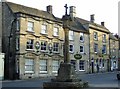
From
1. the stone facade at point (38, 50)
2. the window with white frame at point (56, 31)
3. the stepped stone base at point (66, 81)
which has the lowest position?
the stepped stone base at point (66, 81)

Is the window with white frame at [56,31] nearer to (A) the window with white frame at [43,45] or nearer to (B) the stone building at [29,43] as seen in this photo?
(B) the stone building at [29,43]

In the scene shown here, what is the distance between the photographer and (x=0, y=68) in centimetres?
3881

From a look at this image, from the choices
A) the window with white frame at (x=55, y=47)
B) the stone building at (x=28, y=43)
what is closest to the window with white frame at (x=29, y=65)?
the stone building at (x=28, y=43)

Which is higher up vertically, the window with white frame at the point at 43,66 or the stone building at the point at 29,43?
the stone building at the point at 29,43

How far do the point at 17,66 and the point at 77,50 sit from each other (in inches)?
628

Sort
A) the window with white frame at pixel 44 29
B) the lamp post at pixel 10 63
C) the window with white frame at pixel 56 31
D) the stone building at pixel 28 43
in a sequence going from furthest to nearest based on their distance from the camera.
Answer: the window with white frame at pixel 56 31
the window with white frame at pixel 44 29
the lamp post at pixel 10 63
the stone building at pixel 28 43

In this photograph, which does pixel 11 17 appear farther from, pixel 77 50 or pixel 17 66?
pixel 77 50

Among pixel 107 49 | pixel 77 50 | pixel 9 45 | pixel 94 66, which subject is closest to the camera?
pixel 9 45

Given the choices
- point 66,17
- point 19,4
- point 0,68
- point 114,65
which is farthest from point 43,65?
point 114,65

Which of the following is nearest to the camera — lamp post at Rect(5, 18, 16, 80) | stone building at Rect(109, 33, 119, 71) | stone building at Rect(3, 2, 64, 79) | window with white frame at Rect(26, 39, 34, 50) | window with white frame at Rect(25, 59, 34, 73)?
stone building at Rect(3, 2, 64, 79)

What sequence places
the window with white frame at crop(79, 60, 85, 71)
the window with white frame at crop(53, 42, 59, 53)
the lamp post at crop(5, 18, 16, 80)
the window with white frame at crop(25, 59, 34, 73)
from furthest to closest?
the window with white frame at crop(79, 60, 85, 71) → the window with white frame at crop(53, 42, 59, 53) → the lamp post at crop(5, 18, 16, 80) → the window with white frame at crop(25, 59, 34, 73)

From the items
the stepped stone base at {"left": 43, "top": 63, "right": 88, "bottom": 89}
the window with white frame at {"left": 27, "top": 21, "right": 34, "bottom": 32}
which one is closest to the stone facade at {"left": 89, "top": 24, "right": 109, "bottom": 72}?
the window with white frame at {"left": 27, "top": 21, "right": 34, "bottom": 32}

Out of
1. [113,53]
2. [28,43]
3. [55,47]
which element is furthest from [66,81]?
[113,53]

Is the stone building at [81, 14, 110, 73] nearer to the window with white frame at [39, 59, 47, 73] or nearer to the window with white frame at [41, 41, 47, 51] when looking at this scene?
the window with white frame at [39, 59, 47, 73]
